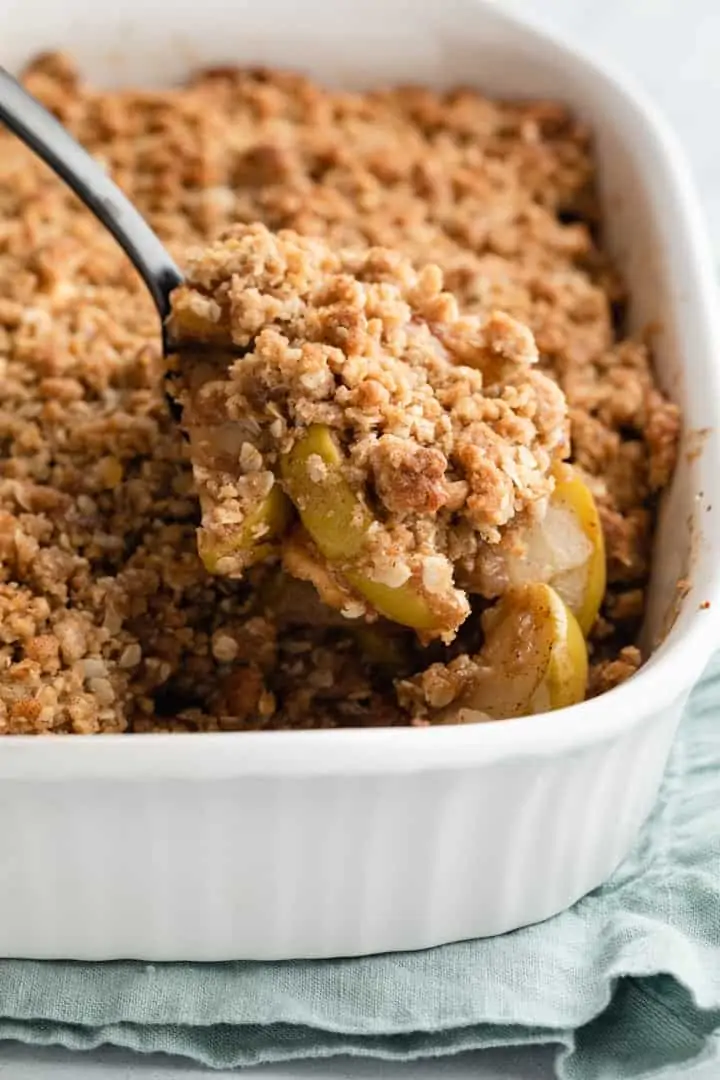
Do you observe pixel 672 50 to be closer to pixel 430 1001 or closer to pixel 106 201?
pixel 106 201

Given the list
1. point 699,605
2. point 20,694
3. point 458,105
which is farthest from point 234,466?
point 458,105

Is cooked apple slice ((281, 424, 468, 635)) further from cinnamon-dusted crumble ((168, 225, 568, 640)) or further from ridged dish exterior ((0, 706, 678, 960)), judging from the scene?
ridged dish exterior ((0, 706, 678, 960))

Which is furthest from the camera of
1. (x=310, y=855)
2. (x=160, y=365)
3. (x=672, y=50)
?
(x=672, y=50)

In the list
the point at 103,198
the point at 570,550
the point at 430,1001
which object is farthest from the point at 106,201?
the point at 430,1001

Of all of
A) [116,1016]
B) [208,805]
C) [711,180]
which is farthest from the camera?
[711,180]

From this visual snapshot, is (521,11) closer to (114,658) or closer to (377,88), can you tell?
(377,88)
